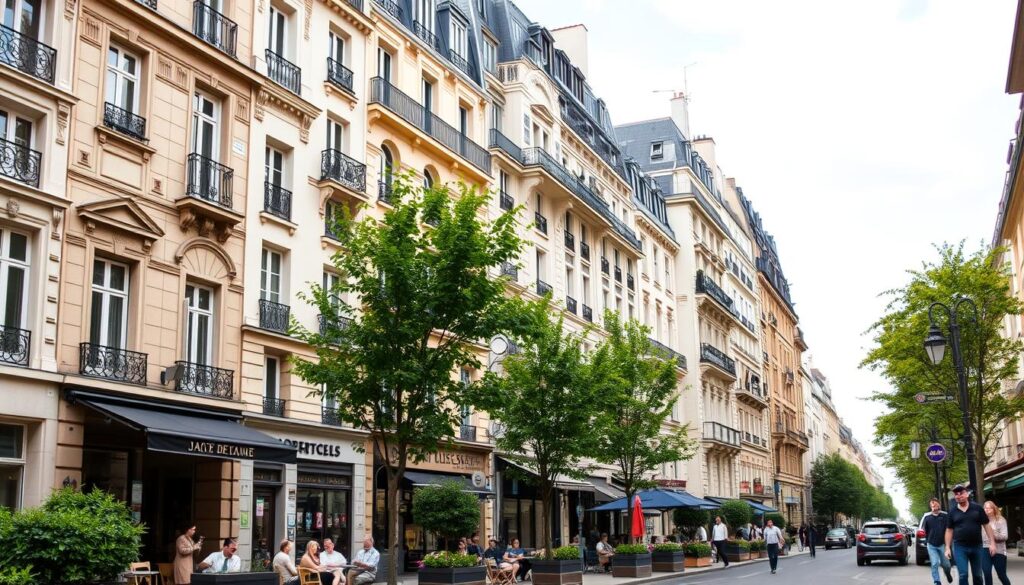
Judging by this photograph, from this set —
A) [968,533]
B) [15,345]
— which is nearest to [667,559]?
[968,533]

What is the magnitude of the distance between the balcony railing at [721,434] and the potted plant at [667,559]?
2642 cm

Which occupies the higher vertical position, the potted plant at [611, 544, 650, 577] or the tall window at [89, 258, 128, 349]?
the tall window at [89, 258, 128, 349]

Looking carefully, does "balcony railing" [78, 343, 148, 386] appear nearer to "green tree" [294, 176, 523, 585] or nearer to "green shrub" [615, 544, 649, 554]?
"green tree" [294, 176, 523, 585]

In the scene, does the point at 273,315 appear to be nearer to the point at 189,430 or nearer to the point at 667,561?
the point at 189,430

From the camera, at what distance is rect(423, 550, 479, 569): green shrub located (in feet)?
67.5

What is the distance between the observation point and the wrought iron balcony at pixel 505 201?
35.3 m

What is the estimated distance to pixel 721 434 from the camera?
58.4 metres

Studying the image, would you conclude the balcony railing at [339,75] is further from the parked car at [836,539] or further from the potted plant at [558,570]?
the parked car at [836,539]

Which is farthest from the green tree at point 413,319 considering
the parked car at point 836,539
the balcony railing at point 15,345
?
the parked car at point 836,539

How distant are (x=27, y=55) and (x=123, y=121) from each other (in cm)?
224

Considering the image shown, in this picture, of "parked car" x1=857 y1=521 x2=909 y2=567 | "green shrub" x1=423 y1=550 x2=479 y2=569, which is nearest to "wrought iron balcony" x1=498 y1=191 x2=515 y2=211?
"parked car" x1=857 y1=521 x2=909 y2=567

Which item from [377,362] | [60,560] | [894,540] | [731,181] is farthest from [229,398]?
[731,181]

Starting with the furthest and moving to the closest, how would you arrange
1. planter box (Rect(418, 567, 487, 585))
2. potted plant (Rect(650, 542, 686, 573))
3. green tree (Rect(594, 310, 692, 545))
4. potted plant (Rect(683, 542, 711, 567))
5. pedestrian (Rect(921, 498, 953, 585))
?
potted plant (Rect(683, 542, 711, 567)) < green tree (Rect(594, 310, 692, 545)) < potted plant (Rect(650, 542, 686, 573)) < planter box (Rect(418, 567, 487, 585)) < pedestrian (Rect(921, 498, 953, 585))

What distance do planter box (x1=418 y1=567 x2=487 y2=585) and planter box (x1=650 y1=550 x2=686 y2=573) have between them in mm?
10029
